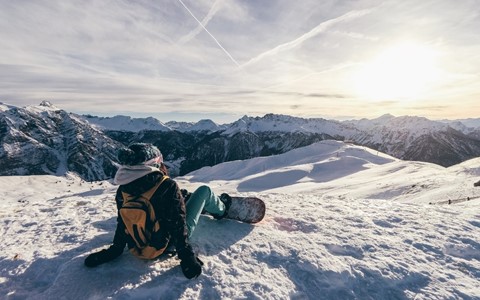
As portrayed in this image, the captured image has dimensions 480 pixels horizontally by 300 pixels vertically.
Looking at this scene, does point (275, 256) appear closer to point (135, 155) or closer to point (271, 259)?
Result: point (271, 259)

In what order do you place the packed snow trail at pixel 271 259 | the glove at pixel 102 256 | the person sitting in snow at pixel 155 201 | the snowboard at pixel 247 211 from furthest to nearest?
1. the snowboard at pixel 247 211
2. the glove at pixel 102 256
3. the person sitting in snow at pixel 155 201
4. the packed snow trail at pixel 271 259

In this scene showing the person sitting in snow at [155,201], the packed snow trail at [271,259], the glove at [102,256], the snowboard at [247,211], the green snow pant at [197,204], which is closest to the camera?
the packed snow trail at [271,259]

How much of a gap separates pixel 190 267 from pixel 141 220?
1008 millimetres

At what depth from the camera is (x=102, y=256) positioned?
16.6 feet

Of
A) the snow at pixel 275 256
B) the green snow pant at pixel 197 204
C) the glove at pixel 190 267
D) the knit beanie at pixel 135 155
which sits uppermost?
the knit beanie at pixel 135 155

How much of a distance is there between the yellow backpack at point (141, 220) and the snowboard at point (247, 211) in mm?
2640

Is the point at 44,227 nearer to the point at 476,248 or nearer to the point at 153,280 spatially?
the point at 153,280

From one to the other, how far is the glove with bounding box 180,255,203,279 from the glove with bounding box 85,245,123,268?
1.24 meters

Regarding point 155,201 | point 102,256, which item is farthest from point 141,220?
point 102,256

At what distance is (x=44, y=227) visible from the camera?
707 centimetres

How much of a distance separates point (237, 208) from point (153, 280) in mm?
3093

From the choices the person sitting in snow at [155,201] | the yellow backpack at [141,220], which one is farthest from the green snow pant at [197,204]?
the yellow backpack at [141,220]

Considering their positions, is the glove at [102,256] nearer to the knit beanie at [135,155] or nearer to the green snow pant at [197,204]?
the green snow pant at [197,204]

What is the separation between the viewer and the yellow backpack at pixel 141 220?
4844 mm
